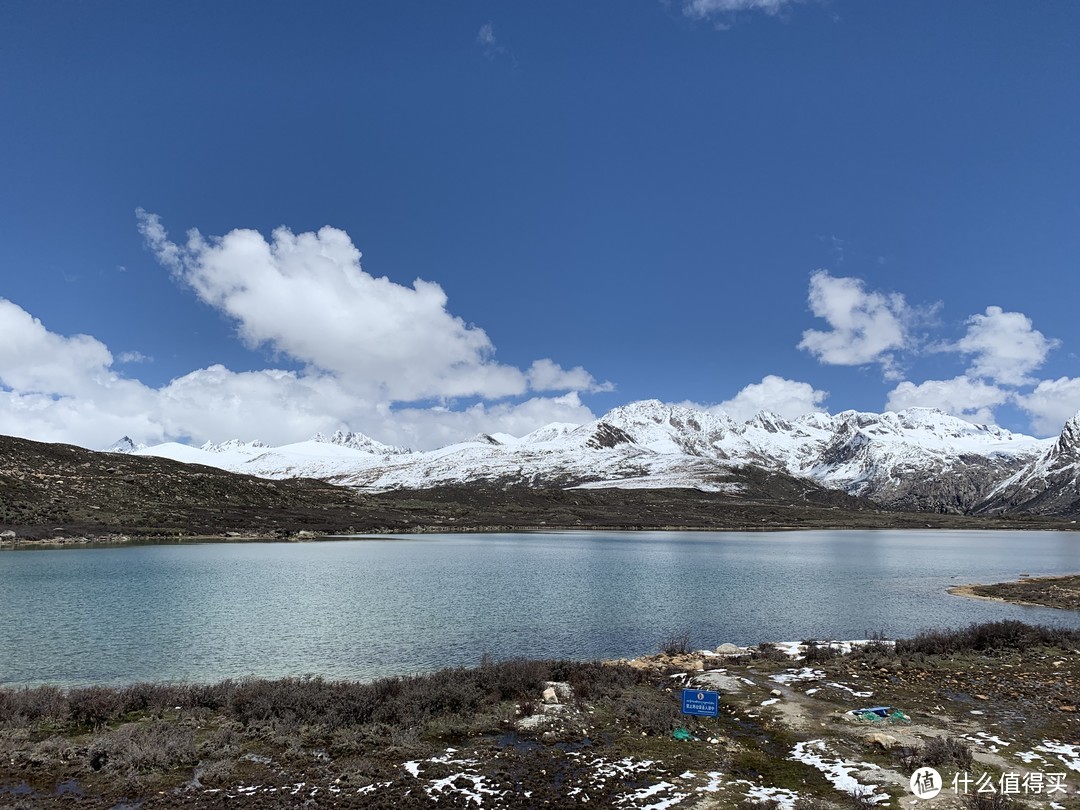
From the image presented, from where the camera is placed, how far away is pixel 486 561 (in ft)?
267

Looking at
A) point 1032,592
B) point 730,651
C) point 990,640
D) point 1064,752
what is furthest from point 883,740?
point 1032,592

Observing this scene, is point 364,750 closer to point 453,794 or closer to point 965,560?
point 453,794

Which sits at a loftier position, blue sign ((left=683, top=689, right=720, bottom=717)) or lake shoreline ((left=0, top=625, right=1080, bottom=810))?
blue sign ((left=683, top=689, right=720, bottom=717))

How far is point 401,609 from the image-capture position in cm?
4325

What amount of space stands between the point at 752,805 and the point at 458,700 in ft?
32.9

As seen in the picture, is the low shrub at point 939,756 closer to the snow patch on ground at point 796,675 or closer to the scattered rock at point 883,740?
the scattered rock at point 883,740

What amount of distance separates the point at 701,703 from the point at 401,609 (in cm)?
2812

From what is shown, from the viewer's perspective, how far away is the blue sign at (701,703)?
19281 mm

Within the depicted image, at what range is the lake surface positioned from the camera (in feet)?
97.7

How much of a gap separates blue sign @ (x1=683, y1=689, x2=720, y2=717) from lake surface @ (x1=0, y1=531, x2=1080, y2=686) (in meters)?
12.1

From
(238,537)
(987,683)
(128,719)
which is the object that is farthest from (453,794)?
(238,537)

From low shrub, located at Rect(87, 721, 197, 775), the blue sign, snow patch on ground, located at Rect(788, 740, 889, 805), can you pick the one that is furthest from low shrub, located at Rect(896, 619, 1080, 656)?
low shrub, located at Rect(87, 721, 197, 775)

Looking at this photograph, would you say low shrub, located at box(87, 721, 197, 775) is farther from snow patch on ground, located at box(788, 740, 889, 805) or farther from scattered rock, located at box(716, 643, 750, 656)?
scattered rock, located at box(716, 643, 750, 656)

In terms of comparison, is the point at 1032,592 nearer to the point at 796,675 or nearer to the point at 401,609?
the point at 796,675
